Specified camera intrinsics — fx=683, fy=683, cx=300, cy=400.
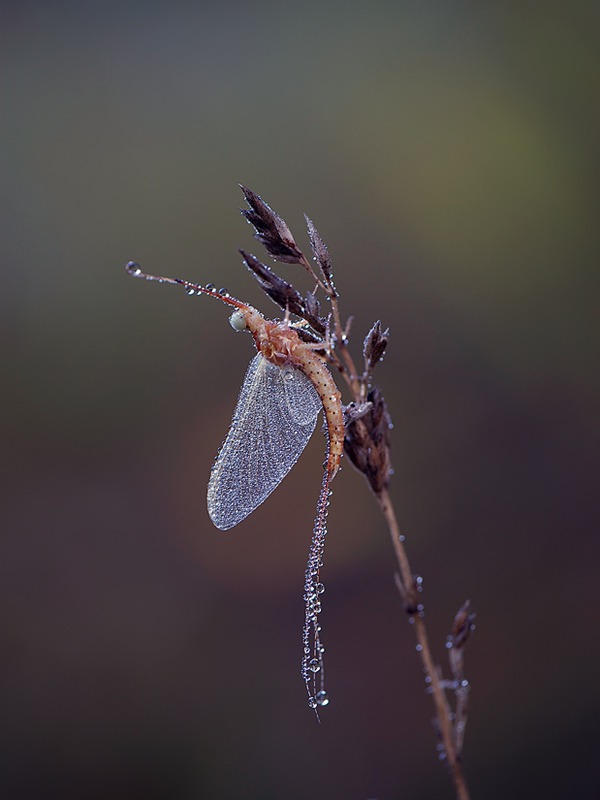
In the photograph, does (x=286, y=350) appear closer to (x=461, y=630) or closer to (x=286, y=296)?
(x=286, y=296)

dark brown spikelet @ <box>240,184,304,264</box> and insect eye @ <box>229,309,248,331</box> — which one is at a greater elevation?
dark brown spikelet @ <box>240,184,304,264</box>

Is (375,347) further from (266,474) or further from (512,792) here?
(512,792)

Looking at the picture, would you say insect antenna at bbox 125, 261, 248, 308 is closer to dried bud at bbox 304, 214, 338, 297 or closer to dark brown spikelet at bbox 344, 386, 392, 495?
dried bud at bbox 304, 214, 338, 297

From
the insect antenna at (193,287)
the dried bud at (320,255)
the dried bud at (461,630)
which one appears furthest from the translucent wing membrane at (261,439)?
the dried bud at (461,630)

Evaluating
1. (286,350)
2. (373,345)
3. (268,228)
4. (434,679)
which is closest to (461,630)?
(434,679)

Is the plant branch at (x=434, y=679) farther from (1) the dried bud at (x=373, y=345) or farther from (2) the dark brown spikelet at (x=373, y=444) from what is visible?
(1) the dried bud at (x=373, y=345)

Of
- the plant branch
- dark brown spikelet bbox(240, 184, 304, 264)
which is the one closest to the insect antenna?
dark brown spikelet bbox(240, 184, 304, 264)
